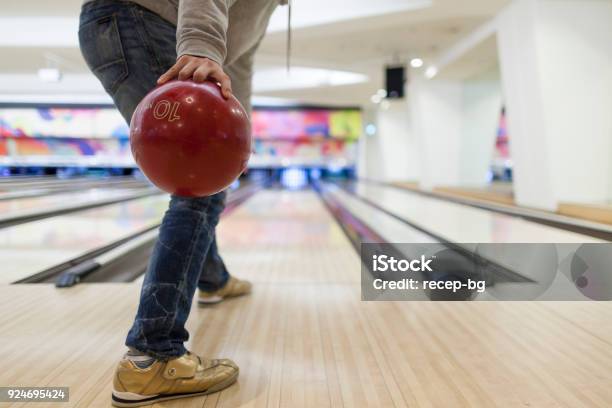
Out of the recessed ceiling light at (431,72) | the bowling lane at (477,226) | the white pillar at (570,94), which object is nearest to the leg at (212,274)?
the bowling lane at (477,226)

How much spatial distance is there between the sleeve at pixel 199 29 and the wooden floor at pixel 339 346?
65 centimetres

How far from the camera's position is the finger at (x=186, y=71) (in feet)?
2.51

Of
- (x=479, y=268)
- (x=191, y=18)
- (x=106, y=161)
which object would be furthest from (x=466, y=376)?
(x=106, y=161)

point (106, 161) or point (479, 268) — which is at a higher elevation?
point (106, 161)

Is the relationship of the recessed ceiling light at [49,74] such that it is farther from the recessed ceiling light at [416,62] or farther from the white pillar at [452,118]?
the white pillar at [452,118]

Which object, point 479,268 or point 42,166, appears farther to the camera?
point 42,166

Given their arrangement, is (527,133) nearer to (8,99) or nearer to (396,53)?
(396,53)

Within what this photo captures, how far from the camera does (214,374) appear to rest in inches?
36.2

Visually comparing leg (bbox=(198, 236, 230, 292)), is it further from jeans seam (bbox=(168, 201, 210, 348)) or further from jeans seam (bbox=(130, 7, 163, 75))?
jeans seam (bbox=(130, 7, 163, 75))

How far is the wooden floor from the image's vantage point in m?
0.90

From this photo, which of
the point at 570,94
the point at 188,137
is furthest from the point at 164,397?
the point at 570,94

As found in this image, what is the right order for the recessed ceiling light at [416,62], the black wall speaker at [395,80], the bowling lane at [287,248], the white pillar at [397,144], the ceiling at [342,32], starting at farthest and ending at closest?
the white pillar at [397,144], the black wall speaker at [395,80], the recessed ceiling light at [416,62], the ceiling at [342,32], the bowling lane at [287,248]

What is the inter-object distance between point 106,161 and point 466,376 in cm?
1249

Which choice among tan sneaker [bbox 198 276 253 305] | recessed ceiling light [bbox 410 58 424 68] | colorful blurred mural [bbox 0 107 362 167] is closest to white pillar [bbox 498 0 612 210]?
recessed ceiling light [bbox 410 58 424 68]
